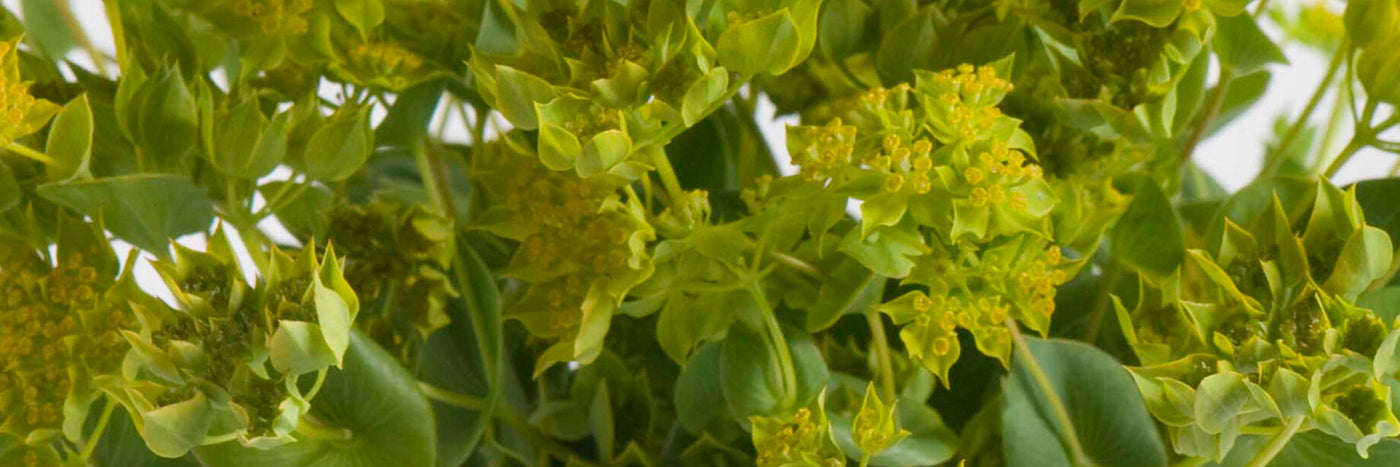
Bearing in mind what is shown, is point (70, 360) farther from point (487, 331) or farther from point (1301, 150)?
point (1301, 150)

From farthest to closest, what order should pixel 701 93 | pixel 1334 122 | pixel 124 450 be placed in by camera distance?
pixel 1334 122
pixel 124 450
pixel 701 93

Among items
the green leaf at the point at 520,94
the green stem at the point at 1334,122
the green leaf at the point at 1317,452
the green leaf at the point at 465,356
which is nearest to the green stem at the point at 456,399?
the green leaf at the point at 465,356

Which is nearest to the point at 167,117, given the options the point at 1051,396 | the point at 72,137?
the point at 72,137

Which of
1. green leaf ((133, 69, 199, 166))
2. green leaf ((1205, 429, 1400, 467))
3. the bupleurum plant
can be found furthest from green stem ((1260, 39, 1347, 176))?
green leaf ((133, 69, 199, 166))

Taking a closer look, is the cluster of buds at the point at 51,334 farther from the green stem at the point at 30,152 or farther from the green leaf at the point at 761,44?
the green leaf at the point at 761,44

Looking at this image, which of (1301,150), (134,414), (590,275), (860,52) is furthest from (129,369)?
(1301,150)

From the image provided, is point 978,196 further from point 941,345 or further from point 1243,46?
point 1243,46

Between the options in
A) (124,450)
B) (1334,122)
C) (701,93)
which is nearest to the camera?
(701,93)
